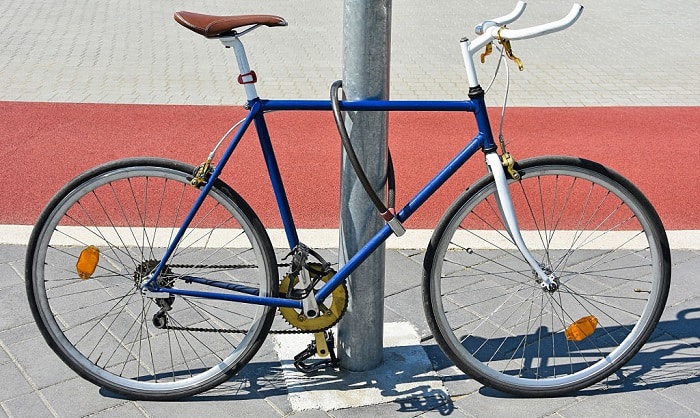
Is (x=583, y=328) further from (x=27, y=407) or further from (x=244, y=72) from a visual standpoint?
(x=27, y=407)

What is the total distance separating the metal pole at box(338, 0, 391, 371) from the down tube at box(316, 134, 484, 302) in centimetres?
10

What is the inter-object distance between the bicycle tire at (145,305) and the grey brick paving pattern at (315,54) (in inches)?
158

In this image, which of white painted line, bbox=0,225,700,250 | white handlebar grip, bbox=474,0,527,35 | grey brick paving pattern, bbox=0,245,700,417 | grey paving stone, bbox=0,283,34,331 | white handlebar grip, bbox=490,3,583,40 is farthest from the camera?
white painted line, bbox=0,225,700,250

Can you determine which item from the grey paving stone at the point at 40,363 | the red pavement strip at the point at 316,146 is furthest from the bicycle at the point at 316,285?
the red pavement strip at the point at 316,146

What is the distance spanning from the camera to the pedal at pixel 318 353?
3.78m

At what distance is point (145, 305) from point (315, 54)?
22.6ft

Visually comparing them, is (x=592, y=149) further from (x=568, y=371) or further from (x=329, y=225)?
(x=568, y=371)

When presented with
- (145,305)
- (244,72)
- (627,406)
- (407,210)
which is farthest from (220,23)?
(627,406)

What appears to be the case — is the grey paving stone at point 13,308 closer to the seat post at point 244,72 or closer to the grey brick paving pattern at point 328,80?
the grey brick paving pattern at point 328,80

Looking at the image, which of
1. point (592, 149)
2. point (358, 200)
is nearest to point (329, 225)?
point (358, 200)

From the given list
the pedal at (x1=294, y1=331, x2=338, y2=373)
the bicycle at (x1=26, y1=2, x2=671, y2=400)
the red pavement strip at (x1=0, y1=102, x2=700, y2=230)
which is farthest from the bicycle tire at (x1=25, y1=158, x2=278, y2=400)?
the red pavement strip at (x1=0, y1=102, x2=700, y2=230)

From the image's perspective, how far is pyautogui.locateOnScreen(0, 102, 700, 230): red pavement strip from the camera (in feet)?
19.9

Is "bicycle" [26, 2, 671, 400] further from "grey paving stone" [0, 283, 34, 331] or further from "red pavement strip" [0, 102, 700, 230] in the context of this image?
"red pavement strip" [0, 102, 700, 230]

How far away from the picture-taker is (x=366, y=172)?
11.8 feet
